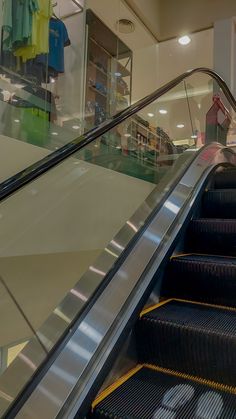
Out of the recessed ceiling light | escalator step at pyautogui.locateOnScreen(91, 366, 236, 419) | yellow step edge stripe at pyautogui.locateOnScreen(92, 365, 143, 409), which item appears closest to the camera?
escalator step at pyautogui.locateOnScreen(91, 366, 236, 419)

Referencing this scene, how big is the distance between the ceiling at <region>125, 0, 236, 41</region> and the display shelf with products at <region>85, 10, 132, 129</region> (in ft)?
2.09

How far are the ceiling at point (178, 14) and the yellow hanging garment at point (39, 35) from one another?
2.70m

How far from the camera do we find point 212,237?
2.21 meters

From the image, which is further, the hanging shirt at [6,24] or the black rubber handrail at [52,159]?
the hanging shirt at [6,24]

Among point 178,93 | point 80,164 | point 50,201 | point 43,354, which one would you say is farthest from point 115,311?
point 178,93

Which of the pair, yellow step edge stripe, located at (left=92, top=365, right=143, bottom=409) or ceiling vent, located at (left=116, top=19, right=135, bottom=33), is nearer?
yellow step edge stripe, located at (left=92, top=365, right=143, bottom=409)

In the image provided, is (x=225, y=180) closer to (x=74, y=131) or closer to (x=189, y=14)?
(x=74, y=131)

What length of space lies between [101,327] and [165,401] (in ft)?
1.20

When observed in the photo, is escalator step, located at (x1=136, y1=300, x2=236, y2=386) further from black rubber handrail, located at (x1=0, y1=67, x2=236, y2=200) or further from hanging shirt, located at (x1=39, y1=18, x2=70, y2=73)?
hanging shirt, located at (x1=39, y1=18, x2=70, y2=73)

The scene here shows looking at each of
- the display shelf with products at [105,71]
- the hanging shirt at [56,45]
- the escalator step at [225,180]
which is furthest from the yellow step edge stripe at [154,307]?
the display shelf with products at [105,71]

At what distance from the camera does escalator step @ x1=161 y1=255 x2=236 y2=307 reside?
5.66 feet

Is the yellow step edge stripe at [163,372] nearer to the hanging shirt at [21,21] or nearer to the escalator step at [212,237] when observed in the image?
the escalator step at [212,237]

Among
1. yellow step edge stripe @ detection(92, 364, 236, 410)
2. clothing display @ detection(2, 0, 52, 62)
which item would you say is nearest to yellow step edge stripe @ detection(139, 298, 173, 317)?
yellow step edge stripe @ detection(92, 364, 236, 410)

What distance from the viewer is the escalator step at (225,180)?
3.15 meters
